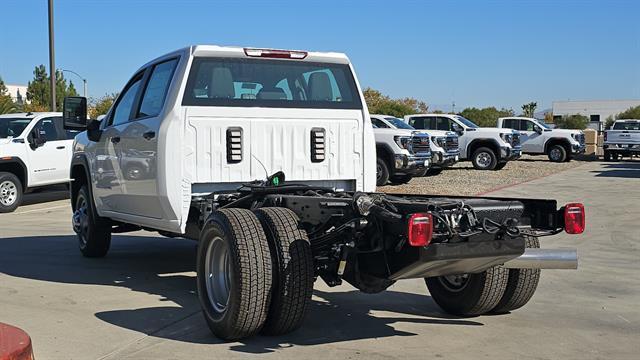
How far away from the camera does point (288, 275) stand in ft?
16.3

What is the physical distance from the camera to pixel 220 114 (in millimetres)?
6598

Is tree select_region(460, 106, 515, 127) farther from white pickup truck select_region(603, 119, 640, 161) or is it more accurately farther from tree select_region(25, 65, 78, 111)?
tree select_region(25, 65, 78, 111)

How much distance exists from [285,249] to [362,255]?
1.80 feet

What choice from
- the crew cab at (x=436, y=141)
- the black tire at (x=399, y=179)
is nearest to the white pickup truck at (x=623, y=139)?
the crew cab at (x=436, y=141)

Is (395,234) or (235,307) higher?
(395,234)

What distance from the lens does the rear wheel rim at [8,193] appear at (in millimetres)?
14438

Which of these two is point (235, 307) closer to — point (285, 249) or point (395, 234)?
point (285, 249)

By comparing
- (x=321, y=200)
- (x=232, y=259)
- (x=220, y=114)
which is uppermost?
(x=220, y=114)

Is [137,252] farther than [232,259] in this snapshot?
Yes

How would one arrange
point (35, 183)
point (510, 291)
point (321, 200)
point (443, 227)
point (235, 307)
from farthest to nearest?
point (35, 183), point (510, 291), point (321, 200), point (235, 307), point (443, 227)

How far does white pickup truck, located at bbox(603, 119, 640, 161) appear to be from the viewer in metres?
33.0

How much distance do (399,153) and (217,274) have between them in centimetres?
1340

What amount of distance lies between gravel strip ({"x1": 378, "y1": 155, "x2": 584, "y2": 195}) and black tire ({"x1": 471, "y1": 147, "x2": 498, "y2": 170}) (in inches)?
13.9

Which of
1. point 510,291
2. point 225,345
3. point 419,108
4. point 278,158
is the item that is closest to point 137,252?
point 278,158
